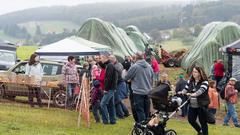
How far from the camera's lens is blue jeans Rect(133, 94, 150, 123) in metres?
13.1

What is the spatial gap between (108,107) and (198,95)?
12.0 feet

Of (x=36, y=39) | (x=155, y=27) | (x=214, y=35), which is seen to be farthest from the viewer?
(x=36, y=39)

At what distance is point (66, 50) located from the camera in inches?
950

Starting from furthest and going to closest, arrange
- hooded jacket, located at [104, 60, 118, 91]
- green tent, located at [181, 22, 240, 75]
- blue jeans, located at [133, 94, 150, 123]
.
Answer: green tent, located at [181, 22, 240, 75] → hooded jacket, located at [104, 60, 118, 91] → blue jeans, located at [133, 94, 150, 123]

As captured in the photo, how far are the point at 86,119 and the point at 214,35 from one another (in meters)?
24.0

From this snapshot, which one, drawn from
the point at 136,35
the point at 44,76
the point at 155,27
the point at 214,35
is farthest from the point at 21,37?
the point at 44,76

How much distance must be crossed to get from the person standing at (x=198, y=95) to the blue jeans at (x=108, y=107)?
277cm

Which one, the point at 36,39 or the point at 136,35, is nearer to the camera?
the point at 136,35

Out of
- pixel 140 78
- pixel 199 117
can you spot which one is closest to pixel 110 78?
Answer: pixel 140 78

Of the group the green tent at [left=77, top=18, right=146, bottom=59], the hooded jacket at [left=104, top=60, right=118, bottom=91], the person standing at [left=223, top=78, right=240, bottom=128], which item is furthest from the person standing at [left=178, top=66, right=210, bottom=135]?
the green tent at [left=77, top=18, right=146, bottom=59]

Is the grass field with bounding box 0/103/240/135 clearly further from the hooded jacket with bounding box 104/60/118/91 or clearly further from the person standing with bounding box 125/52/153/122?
the hooded jacket with bounding box 104/60/118/91

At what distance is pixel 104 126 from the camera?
14.2 meters

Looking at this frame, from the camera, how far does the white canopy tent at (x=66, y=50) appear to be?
2384cm

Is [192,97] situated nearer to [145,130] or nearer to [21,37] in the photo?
[145,130]
